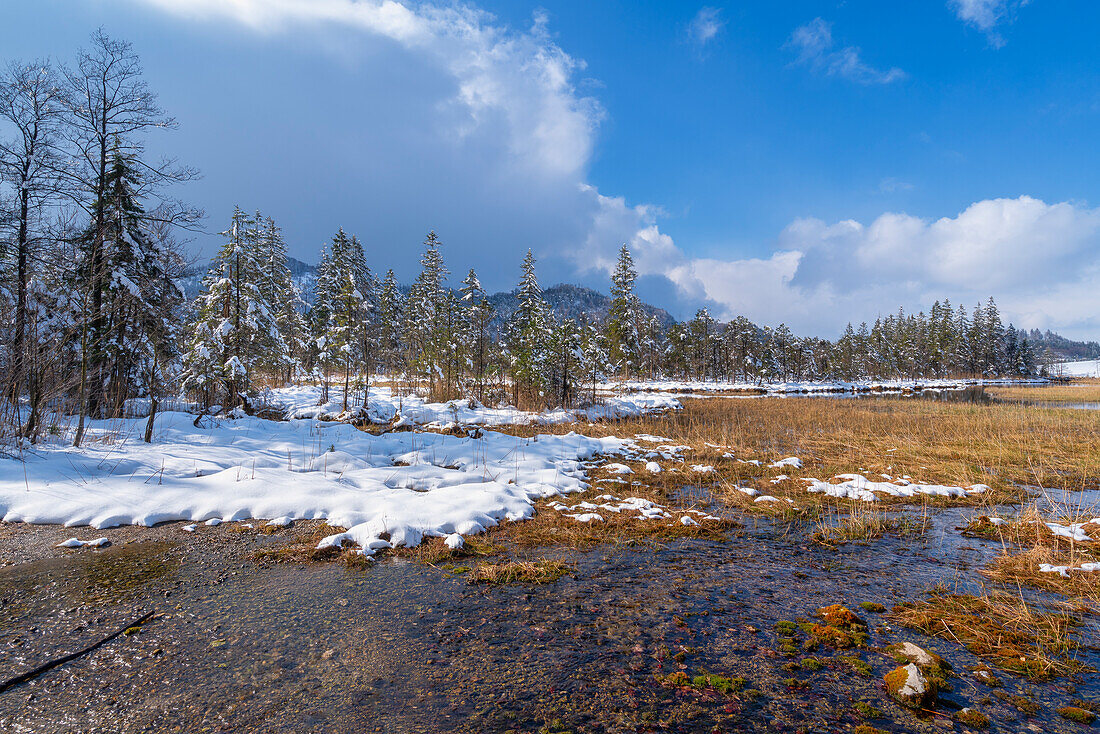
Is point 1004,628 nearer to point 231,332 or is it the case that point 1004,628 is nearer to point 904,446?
point 904,446

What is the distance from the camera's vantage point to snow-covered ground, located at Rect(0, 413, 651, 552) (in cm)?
618

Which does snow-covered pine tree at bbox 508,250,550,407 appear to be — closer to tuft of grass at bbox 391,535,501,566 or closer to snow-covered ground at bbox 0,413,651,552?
snow-covered ground at bbox 0,413,651,552

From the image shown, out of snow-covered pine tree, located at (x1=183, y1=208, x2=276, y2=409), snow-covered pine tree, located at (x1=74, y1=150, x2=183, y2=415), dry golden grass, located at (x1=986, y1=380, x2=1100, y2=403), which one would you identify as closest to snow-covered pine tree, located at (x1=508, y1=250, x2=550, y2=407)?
snow-covered pine tree, located at (x1=183, y1=208, x2=276, y2=409)

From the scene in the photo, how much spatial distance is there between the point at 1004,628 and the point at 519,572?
4737 mm

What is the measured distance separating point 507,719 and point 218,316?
22.1m

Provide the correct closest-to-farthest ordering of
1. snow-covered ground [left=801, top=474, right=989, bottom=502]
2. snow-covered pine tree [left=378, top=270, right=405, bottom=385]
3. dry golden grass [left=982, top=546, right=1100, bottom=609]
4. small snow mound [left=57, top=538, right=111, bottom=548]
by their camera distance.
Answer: dry golden grass [left=982, top=546, right=1100, bottom=609] → small snow mound [left=57, top=538, right=111, bottom=548] → snow-covered ground [left=801, top=474, right=989, bottom=502] → snow-covered pine tree [left=378, top=270, right=405, bottom=385]

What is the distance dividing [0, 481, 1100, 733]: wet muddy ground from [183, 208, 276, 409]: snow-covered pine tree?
13927mm

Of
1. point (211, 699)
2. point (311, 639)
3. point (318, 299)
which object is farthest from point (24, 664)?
point (318, 299)

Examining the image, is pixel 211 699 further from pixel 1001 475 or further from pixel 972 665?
pixel 1001 475

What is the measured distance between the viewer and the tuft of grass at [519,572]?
16.2 ft

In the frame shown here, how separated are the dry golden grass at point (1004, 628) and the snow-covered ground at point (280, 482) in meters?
5.14

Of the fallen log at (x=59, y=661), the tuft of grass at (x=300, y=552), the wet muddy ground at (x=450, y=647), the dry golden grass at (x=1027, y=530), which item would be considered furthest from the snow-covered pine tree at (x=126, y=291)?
the dry golden grass at (x=1027, y=530)

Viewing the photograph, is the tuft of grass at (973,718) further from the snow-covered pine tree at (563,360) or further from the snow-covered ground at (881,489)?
the snow-covered pine tree at (563,360)

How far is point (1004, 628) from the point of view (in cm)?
386
